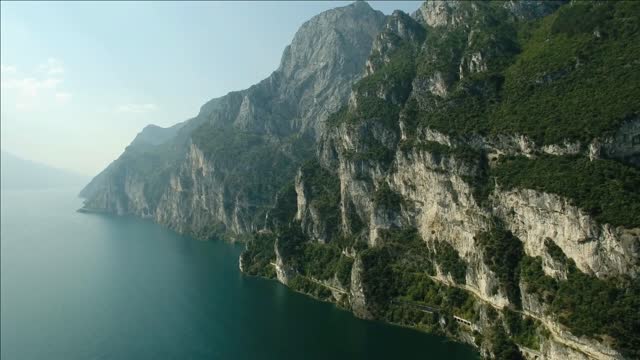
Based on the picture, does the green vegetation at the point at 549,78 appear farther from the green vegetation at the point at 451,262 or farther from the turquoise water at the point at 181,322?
the turquoise water at the point at 181,322

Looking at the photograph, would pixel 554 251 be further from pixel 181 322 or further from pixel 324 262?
pixel 181 322

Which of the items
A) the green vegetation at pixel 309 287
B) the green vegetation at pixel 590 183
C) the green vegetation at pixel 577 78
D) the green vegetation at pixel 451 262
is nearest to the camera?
the green vegetation at pixel 590 183

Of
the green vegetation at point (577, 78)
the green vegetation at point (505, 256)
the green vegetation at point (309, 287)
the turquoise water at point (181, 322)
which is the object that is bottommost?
the turquoise water at point (181, 322)

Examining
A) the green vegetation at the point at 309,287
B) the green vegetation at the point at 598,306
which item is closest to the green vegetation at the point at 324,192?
the green vegetation at the point at 309,287

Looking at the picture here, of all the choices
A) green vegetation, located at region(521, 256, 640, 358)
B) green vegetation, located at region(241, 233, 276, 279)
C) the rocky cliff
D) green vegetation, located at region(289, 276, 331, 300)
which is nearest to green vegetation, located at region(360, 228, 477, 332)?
the rocky cliff

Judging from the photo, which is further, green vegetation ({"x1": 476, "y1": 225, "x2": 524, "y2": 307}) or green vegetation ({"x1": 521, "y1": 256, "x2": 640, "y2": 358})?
green vegetation ({"x1": 476, "y1": 225, "x2": 524, "y2": 307})

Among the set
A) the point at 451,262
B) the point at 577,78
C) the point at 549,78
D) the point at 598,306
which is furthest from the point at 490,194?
the point at 598,306

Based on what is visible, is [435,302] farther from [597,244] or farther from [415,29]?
[415,29]

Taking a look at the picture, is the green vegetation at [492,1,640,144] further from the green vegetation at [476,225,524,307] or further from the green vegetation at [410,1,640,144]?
the green vegetation at [476,225,524,307]
